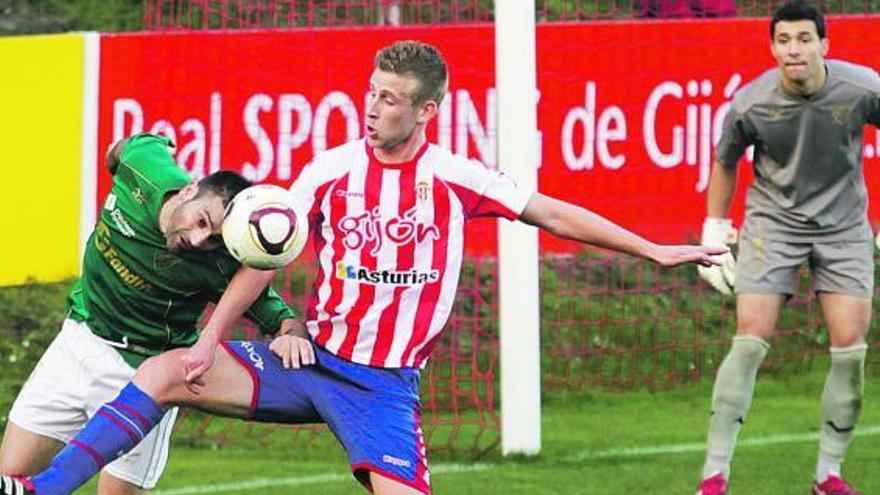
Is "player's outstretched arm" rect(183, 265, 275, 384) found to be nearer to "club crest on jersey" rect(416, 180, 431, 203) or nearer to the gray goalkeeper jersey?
"club crest on jersey" rect(416, 180, 431, 203)

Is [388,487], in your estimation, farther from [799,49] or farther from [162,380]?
[799,49]

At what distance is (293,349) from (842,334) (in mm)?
2828

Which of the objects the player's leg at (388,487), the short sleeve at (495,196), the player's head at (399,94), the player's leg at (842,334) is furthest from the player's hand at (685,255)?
the player's leg at (842,334)

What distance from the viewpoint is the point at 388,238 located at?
7.06m

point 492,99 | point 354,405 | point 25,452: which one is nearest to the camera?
point 354,405

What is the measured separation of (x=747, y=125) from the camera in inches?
354

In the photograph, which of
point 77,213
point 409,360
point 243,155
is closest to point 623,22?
point 243,155

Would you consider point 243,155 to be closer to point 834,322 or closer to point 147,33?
point 147,33

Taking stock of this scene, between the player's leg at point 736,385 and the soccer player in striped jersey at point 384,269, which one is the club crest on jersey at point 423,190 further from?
the player's leg at point 736,385

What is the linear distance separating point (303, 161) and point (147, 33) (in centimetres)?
96

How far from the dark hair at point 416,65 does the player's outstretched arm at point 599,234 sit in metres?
0.47

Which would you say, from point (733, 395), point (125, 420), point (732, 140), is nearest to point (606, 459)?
point (733, 395)

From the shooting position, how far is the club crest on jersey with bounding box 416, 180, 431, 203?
706 centimetres

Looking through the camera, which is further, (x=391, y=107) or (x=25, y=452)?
(x=25, y=452)
